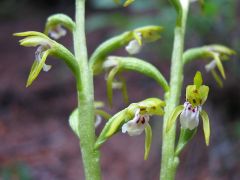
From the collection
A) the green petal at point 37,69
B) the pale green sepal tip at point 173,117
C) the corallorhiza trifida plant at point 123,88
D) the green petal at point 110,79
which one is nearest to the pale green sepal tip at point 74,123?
the corallorhiza trifida plant at point 123,88

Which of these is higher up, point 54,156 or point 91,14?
point 91,14

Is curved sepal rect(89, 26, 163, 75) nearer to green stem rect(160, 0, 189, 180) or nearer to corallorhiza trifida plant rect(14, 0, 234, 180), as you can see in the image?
corallorhiza trifida plant rect(14, 0, 234, 180)

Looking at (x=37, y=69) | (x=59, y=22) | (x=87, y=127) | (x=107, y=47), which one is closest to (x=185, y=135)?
(x=87, y=127)

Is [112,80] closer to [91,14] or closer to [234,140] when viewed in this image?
[234,140]

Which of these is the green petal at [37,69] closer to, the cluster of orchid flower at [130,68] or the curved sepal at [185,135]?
the cluster of orchid flower at [130,68]

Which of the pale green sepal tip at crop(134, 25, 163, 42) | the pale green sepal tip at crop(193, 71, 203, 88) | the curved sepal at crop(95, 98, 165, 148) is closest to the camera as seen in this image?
the pale green sepal tip at crop(193, 71, 203, 88)

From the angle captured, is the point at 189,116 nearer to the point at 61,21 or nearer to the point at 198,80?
the point at 198,80

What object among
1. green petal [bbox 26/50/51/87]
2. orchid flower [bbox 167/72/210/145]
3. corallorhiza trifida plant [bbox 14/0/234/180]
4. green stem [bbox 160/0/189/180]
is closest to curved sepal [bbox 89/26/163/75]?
corallorhiza trifida plant [bbox 14/0/234/180]

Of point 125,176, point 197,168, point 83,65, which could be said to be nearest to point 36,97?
point 125,176
